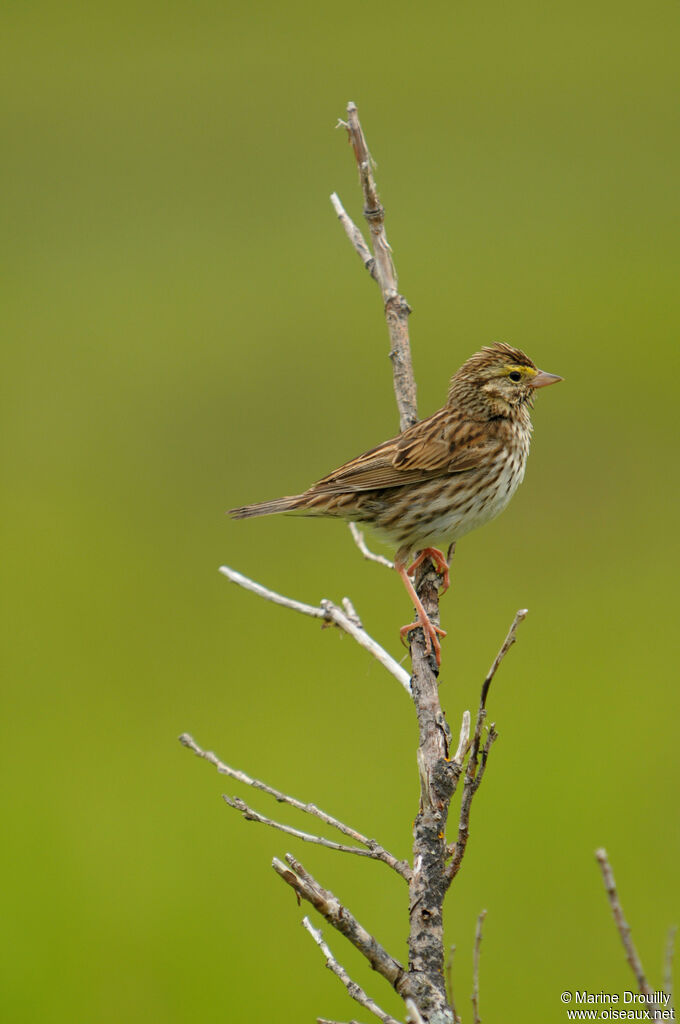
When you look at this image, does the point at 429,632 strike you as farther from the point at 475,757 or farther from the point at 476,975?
the point at 476,975

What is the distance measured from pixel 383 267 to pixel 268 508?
1280mm

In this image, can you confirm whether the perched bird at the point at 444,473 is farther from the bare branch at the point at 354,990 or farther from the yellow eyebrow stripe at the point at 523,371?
the bare branch at the point at 354,990

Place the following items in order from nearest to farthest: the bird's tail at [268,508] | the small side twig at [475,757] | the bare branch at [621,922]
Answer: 1. the bare branch at [621,922]
2. the small side twig at [475,757]
3. the bird's tail at [268,508]

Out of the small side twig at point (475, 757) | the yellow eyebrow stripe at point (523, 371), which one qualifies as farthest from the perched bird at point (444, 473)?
the small side twig at point (475, 757)

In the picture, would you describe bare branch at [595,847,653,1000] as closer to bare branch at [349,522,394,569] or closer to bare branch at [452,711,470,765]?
bare branch at [452,711,470,765]

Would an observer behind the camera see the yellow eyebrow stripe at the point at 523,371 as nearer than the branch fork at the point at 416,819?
No

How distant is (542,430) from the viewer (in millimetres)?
19859

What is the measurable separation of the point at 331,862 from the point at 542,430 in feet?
31.2

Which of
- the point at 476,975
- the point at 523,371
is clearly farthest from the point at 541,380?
the point at 476,975

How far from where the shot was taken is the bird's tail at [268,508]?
6.22 metres

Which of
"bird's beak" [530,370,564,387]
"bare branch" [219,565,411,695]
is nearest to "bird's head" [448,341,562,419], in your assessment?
"bird's beak" [530,370,564,387]

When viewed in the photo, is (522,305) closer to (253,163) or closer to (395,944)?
(253,163)

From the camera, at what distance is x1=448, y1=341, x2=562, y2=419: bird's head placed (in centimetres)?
656

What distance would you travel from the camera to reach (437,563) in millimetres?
6410
